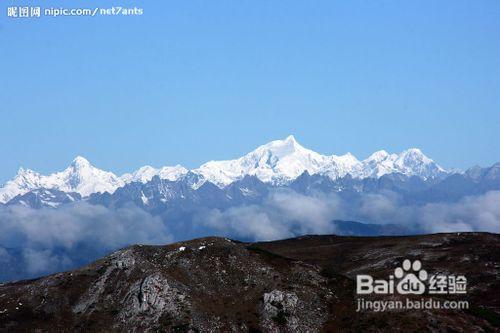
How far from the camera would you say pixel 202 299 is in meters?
128

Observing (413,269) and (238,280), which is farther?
(413,269)

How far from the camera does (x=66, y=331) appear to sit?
400 ft

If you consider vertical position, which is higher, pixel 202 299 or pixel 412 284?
pixel 412 284

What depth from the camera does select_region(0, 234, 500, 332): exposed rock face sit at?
391 ft

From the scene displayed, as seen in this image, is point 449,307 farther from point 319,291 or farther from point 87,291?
point 87,291

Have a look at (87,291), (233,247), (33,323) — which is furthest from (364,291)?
(33,323)

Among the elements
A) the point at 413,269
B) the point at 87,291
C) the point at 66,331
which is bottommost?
the point at 66,331

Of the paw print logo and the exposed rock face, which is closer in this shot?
the exposed rock face

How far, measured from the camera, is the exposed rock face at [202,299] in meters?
119

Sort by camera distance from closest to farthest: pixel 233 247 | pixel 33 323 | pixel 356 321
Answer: pixel 356 321
pixel 33 323
pixel 233 247

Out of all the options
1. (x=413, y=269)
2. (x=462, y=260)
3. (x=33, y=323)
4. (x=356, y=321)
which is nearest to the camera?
(x=356, y=321)

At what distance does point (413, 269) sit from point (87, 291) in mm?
82540

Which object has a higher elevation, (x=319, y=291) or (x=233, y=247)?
(x=233, y=247)

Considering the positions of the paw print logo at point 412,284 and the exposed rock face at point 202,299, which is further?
the paw print logo at point 412,284
